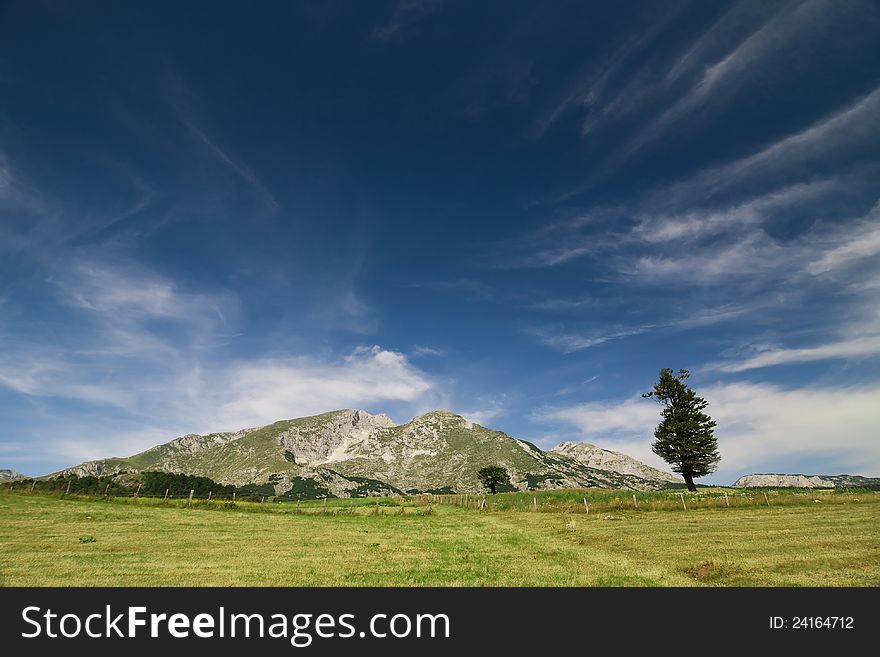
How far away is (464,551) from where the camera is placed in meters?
24.4

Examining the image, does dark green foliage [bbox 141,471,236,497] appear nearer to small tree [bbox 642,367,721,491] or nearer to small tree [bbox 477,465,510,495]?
small tree [bbox 477,465,510,495]

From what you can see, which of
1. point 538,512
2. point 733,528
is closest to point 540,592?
point 733,528

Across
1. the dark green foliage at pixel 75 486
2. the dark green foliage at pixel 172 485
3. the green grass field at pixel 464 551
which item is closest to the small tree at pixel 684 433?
the green grass field at pixel 464 551

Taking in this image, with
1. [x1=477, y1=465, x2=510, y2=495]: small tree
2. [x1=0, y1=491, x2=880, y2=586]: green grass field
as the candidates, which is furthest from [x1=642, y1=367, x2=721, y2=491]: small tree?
[x1=477, y1=465, x2=510, y2=495]: small tree

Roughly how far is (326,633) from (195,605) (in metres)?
3.51

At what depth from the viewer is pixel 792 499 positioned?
151ft

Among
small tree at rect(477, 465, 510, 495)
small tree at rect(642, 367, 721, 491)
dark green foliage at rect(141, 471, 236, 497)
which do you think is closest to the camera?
small tree at rect(642, 367, 721, 491)

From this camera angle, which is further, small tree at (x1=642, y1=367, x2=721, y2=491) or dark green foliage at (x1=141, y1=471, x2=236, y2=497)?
dark green foliage at (x1=141, y1=471, x2=236, y2=497)

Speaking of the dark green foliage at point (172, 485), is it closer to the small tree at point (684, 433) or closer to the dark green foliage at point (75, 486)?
the dark green foliage at point (75, 486)

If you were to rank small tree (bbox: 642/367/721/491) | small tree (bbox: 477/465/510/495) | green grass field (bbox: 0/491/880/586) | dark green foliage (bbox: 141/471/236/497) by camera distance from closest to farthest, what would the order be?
green grass field (bbox: 0/491/880/586) < small tree (bbox: 642/367/721/491) < small tree (bbox: 477/465/510/495) < dark green foliage (bbox: 141/471/236/497)

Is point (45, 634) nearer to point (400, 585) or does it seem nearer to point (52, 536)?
point (400, 585)

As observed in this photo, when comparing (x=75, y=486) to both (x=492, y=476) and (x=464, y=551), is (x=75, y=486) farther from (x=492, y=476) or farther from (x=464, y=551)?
(x=464, y=551)

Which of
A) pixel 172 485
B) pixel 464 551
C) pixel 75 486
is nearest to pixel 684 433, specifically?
pixel 464 551

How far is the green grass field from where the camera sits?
16.5m
